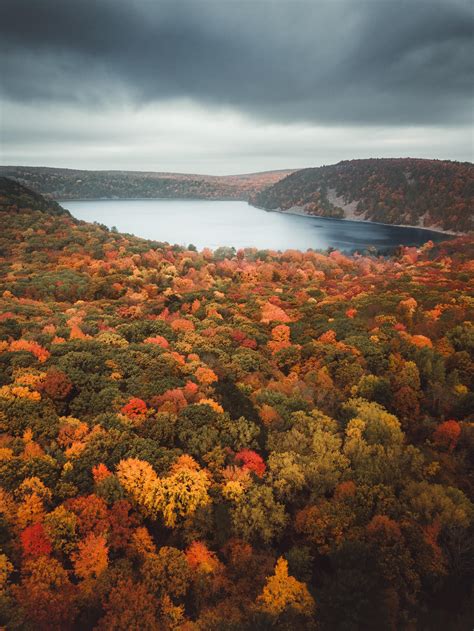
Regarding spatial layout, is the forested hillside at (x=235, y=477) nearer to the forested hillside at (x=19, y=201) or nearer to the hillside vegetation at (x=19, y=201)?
the forested hillside at (x=19, y=201)

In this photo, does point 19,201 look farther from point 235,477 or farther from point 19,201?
point 235,477

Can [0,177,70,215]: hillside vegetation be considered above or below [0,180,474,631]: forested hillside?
above

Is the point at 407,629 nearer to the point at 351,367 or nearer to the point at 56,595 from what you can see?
the point at 56,595

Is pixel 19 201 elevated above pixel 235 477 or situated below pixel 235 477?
above

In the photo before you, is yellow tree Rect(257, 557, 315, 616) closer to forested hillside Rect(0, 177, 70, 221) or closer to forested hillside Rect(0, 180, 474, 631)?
forested hillside Rect(0, 180, 474, 631)

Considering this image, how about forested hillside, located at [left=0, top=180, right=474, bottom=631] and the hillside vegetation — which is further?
the hillside vegetation

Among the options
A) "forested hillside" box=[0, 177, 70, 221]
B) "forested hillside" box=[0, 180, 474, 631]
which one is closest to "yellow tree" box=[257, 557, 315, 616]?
"forested hillside" box=[0, 180, 474, 631]

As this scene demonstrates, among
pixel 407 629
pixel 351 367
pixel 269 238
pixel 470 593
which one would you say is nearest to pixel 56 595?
pixel 407 629

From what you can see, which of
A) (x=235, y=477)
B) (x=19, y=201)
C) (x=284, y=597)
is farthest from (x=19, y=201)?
(x=284, y=597)

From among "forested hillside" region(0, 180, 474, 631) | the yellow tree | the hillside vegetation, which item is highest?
the hillside vegetation
